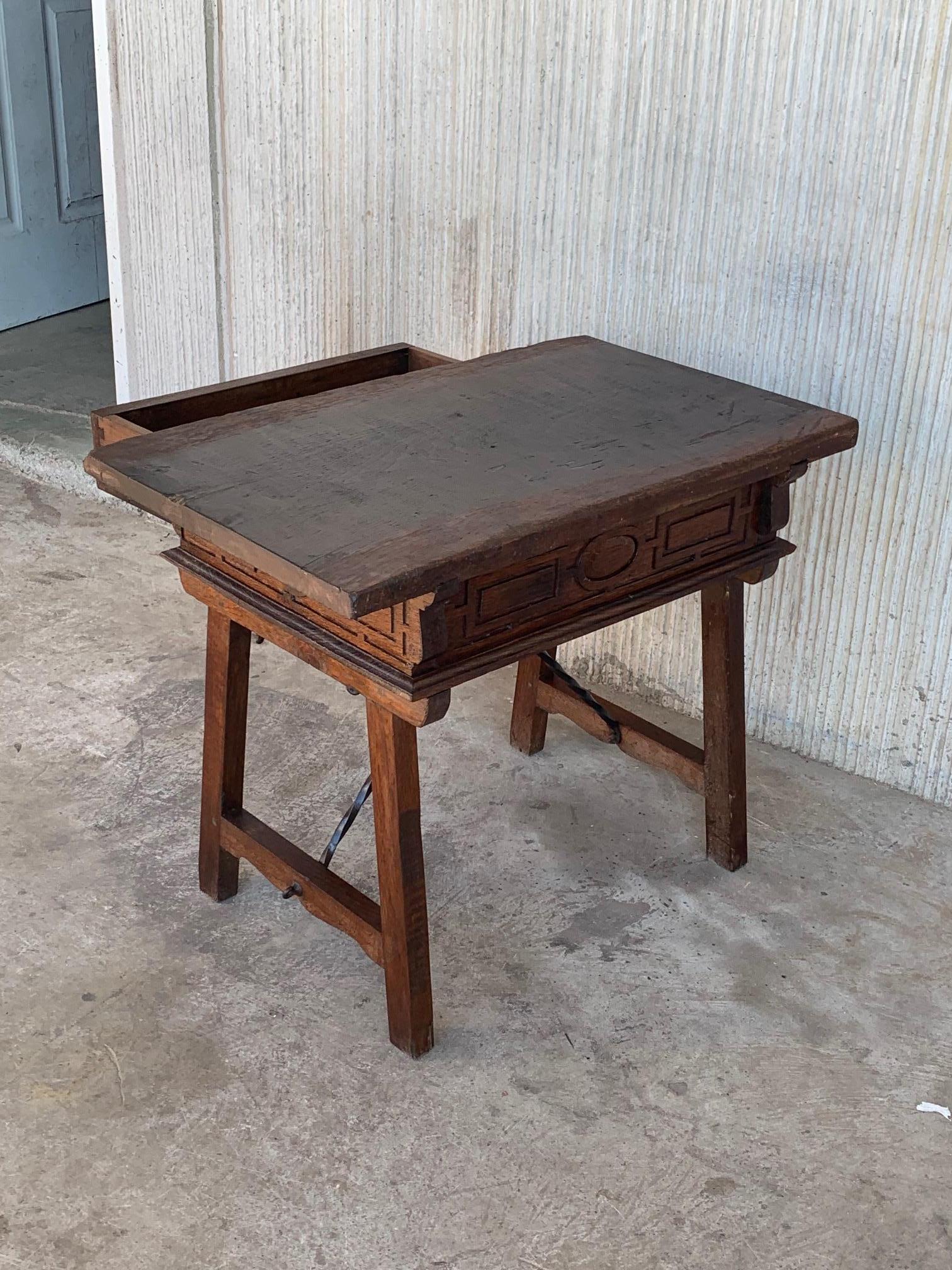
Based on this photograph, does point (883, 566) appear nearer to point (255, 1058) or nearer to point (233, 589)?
point (233, 589)

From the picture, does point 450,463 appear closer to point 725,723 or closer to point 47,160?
point 725,723

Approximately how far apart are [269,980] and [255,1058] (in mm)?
184

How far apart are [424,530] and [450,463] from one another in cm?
25

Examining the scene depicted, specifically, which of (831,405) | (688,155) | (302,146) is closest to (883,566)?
(831,405)

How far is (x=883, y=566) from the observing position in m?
2.74

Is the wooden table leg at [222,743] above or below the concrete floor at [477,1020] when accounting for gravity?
above

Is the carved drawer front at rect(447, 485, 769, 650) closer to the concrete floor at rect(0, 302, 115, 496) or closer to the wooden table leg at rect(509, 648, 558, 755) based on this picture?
the wooden table leg at rect(509, 648, 558, 755)

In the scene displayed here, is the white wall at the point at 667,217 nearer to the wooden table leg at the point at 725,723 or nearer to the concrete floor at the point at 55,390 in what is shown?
the wooden table leg at the point at 725,723

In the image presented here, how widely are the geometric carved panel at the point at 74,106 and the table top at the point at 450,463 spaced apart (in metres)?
3.13

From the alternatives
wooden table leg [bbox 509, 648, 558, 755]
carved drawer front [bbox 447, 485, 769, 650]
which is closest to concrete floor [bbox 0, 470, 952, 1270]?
wooden table leg [bbox 509, 648, 558, 755]

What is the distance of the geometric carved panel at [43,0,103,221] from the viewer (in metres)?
4.86

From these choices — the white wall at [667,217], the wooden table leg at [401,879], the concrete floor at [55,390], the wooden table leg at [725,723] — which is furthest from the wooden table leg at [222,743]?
the concrete floor at [55,390]

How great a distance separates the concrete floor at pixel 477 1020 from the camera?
1.89m

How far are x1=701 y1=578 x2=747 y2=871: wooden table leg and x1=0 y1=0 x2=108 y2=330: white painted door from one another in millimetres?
3414
